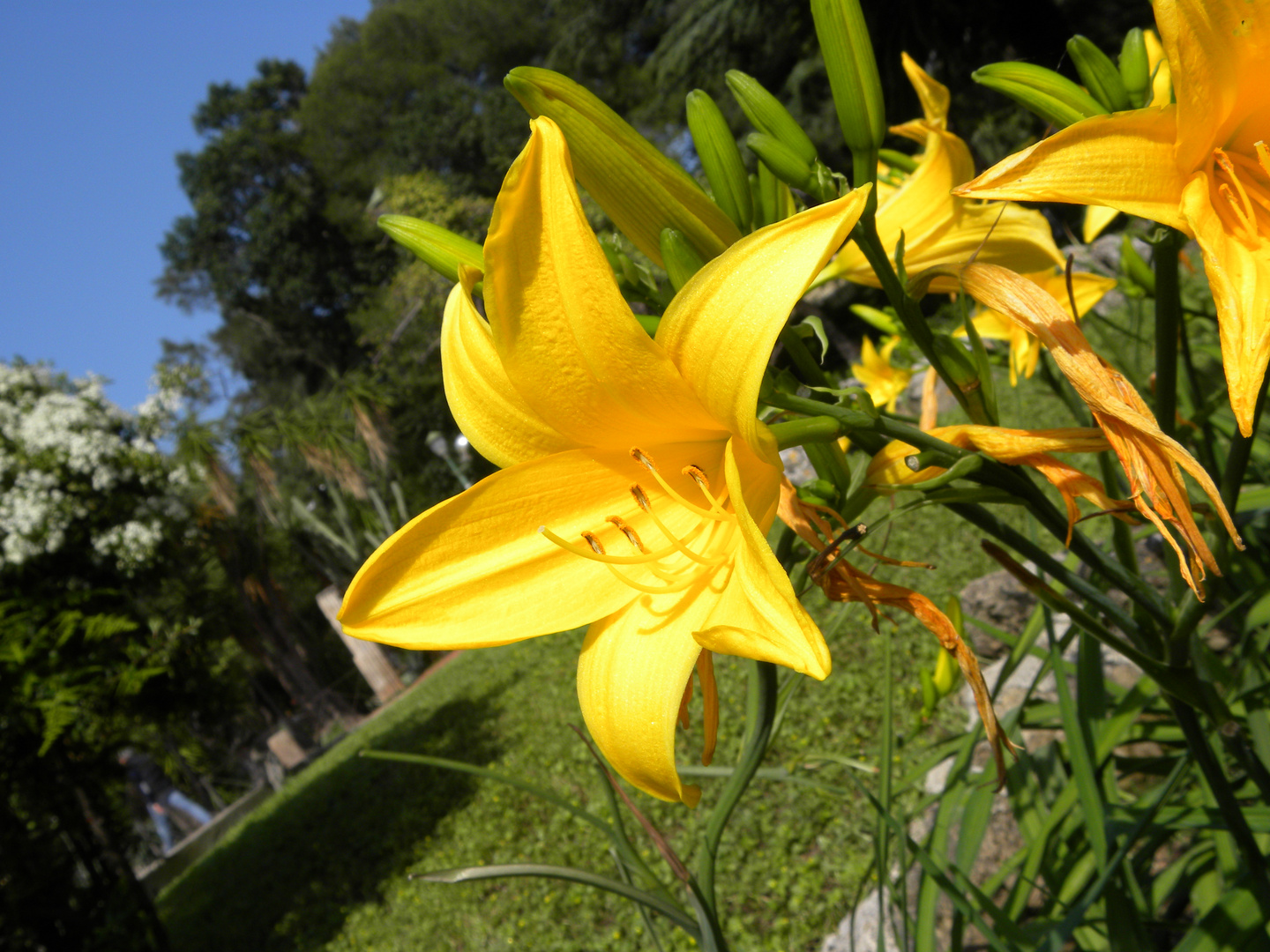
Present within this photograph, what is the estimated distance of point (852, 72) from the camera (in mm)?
606

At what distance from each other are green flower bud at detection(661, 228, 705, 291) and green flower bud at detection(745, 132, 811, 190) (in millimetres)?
117

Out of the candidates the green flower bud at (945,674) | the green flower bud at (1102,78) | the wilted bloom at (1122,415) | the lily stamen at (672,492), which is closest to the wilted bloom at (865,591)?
the lily stamen at (672,492)

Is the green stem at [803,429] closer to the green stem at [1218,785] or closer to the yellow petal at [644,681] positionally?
the yellow petal at [644,681]

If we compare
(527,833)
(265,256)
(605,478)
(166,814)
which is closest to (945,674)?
(605,478)

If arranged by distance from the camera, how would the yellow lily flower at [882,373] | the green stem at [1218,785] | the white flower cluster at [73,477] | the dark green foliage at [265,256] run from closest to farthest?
the green stem at [1218,785] → the yellow lily flower at [882,373] → the white flower cluster at [73,477] → the dark green foliage at [265,256]

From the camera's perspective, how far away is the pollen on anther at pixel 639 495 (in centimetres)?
64

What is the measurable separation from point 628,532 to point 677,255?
232 millimetres

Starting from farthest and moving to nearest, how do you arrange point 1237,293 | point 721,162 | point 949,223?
point 949,223
point 721,162
point 1237,293

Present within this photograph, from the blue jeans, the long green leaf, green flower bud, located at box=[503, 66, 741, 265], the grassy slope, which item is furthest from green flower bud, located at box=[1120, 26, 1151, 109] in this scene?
the blue jeans

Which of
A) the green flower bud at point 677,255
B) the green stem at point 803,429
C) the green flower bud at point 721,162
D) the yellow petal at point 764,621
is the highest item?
the green flower bud at point 721,162

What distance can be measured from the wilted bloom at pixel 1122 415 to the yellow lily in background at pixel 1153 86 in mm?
139

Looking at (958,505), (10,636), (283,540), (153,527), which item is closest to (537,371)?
(958,505)

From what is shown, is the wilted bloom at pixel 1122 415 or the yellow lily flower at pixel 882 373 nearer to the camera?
the wilted bloom at pixel 1122 415

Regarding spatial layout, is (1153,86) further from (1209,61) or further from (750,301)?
(750,301)
